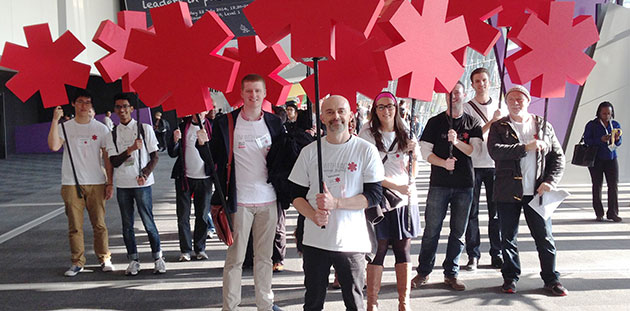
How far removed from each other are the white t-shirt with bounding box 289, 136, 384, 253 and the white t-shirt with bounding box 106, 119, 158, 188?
2.23 metres

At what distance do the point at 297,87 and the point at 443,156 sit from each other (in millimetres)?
10390

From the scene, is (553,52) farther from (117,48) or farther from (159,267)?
(159,267)

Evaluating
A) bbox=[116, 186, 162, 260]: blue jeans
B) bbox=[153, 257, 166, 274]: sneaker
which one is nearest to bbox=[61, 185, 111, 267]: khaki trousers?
bbox=[116, 186, 162, 260]: blue jeans

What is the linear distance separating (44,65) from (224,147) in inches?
55.8

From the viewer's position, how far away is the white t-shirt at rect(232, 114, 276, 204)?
10.7ft

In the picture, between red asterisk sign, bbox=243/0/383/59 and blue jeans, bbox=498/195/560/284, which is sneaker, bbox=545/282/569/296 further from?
red asterisk sign, bbox=243/0/383/59

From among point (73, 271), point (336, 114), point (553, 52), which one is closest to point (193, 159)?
point (73, 271)

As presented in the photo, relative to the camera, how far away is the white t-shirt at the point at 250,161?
3275 millimetres

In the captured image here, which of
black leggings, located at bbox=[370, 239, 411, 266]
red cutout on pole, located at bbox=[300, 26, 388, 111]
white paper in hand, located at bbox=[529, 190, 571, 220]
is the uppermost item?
red cutout on pole, located at bbox=[300, 26, 388, 111]

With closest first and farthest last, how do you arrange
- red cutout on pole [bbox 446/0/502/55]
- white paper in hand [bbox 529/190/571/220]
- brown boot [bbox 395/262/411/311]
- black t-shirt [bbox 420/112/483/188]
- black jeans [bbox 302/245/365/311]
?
black jeans [bbox 302/245/365/311]
red cutout on pole [bbox 446/0/502/55]
brown boot [bbox 395/262/411/311]
white paper in hand [bbox 529/190/571/220]
black t-shirt [bbox 420/112/483/188]

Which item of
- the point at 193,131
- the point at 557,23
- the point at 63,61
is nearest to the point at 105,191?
the point at 193,131

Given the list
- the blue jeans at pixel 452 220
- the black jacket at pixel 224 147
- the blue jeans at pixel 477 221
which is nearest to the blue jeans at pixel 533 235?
the blue jeans at pixel 452 220

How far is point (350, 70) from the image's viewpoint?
3207mm

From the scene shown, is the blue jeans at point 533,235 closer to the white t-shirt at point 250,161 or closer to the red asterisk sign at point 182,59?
the white t-shirt at point 250,161
